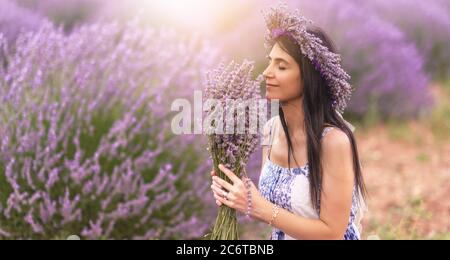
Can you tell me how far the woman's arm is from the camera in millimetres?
1798

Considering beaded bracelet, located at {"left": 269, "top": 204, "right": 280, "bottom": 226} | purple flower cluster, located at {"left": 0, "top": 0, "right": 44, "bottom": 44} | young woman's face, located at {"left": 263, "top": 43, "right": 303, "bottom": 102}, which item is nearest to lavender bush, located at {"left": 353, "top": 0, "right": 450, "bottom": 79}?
purple flower cluster, located at {"left": 0, "top": 0, "right": 44, "bottom": 44}

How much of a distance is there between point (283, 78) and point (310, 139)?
0.20 meters

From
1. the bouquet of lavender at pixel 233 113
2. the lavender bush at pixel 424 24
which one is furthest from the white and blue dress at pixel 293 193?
the lavender bush at pixel 424 24

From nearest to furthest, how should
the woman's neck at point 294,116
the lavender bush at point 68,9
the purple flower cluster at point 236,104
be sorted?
the purple flower cluster at point 236,104 → the woman's neck at point 294,116 → the lavender bush at point 68,9

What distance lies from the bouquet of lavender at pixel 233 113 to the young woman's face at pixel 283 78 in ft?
0.34

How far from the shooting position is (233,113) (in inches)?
65.7

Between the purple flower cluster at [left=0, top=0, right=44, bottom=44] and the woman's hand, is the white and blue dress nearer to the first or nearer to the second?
the woman's hand

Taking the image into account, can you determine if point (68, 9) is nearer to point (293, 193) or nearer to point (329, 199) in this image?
point (293, 193)

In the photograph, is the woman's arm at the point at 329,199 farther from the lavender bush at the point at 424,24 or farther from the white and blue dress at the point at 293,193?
the lavender bush at the point at 424,24

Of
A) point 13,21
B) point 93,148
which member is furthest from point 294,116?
point 13,21

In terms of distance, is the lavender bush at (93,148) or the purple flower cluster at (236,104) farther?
the lavender bush at (93,148)

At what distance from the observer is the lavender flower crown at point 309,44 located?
1782mm

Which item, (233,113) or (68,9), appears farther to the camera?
(68,9)
